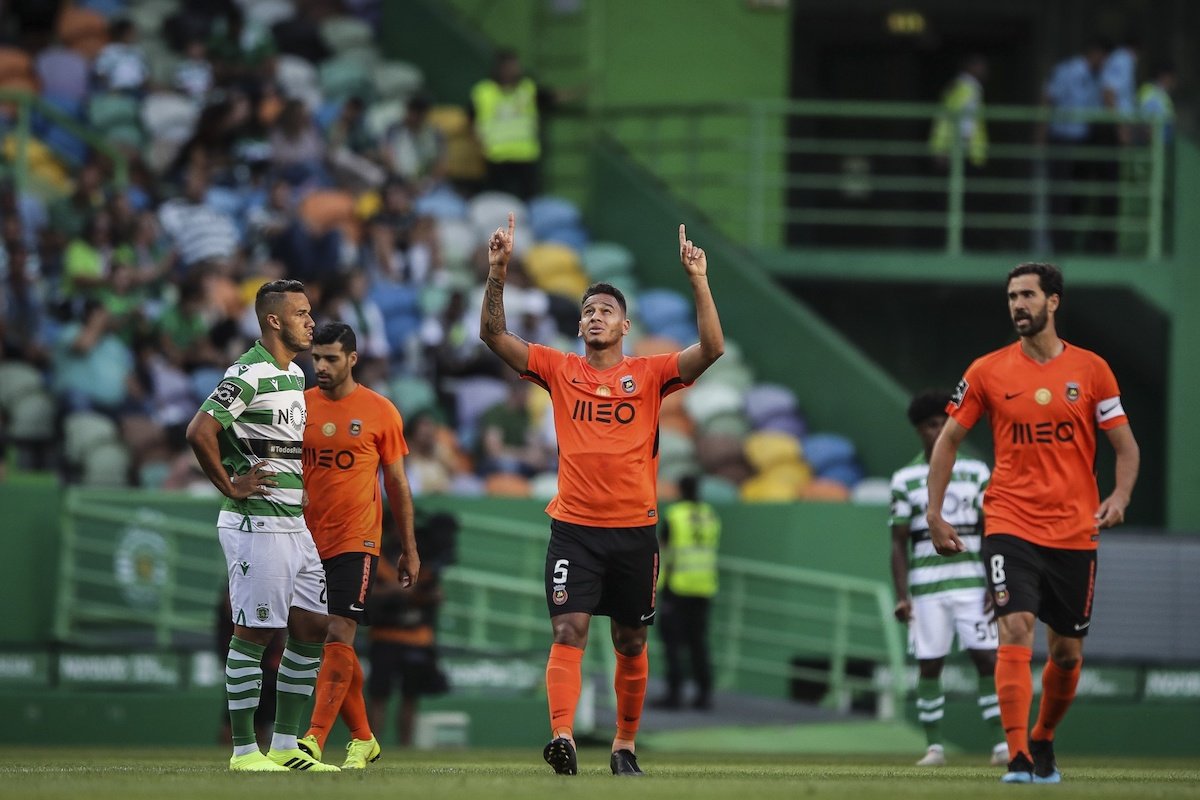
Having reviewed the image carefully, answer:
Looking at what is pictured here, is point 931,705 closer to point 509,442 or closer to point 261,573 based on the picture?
point 261,573

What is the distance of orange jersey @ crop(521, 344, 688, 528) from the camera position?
1071 centimetres

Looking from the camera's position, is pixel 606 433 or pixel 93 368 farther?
pixel 93 368

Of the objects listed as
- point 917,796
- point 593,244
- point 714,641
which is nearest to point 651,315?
point 593,244

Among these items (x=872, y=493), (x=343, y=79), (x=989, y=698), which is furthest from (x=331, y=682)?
(x=343, y=79)

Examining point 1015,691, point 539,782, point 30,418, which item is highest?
point 30,418

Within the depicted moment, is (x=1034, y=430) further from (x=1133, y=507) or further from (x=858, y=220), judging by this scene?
(x=1133, y=507)

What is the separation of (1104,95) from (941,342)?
420 centimetres

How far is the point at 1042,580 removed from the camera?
10.9m

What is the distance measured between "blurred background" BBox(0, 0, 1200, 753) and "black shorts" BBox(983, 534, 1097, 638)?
6733 mm

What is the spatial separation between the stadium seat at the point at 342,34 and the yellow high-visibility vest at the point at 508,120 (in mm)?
2246

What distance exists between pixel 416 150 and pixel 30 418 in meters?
6.71

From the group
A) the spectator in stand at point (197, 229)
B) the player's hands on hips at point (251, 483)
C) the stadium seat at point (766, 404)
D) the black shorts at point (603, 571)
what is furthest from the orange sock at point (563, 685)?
the stadium seat at point (766, 404)

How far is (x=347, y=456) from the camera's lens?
11.4m

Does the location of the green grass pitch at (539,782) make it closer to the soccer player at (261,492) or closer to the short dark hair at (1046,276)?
the soccer player at (261,492)
